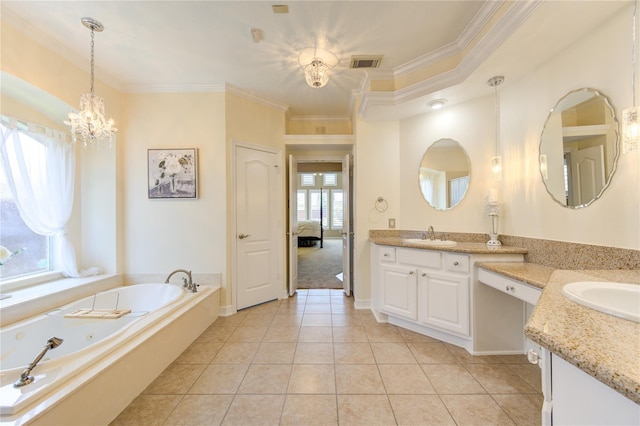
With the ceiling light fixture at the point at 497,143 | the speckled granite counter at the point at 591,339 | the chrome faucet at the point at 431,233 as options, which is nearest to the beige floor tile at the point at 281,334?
the chrome faucet at the point at 431,233

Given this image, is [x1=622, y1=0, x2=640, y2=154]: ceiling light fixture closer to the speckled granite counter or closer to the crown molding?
the crown molding

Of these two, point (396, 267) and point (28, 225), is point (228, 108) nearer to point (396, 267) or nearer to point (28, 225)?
point (28, 225)

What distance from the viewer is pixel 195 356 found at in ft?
7.16

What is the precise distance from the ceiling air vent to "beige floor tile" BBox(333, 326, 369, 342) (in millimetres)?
2831

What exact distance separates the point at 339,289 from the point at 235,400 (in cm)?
258

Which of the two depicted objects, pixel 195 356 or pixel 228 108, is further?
pixel 228 108

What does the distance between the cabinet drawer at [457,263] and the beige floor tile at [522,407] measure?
89cm

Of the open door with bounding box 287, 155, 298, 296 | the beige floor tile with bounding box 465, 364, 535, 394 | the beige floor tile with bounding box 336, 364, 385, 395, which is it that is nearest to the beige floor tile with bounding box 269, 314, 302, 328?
the open door with bounding box 287, 155, 298, 296

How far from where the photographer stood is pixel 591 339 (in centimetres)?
65

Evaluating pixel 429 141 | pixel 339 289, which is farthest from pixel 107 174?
pixel 429 141

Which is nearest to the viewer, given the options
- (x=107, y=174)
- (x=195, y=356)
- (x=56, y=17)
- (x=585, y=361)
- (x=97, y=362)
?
(x=585, y=361)

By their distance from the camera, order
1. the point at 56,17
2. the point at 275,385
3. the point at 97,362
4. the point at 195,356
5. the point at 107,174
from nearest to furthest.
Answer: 1. the point at 97,362
2. the point at 275,385
3. the point at 56,17
4. the point at 195,356
5. the point at 107,174

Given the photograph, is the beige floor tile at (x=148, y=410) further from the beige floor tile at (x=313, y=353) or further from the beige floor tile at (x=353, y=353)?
the beige floor tile at (x=353, y=353)

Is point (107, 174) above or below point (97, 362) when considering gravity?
above
